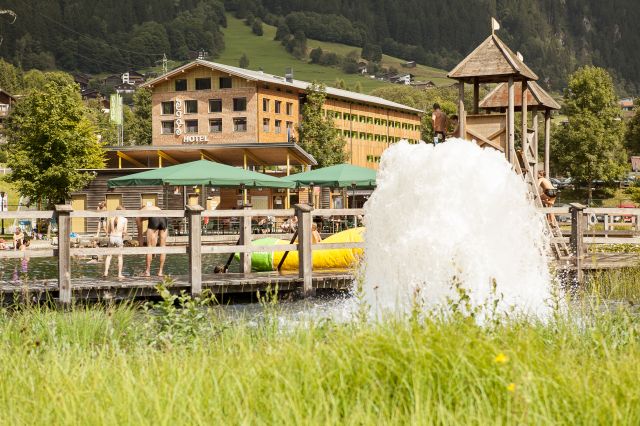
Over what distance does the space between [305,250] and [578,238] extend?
562cm

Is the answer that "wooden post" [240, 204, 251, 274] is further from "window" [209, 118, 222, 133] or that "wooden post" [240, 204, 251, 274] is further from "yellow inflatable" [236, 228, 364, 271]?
"window" [209, 118, 222, 133]

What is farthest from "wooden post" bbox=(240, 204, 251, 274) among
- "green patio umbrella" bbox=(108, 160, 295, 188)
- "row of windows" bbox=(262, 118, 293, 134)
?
"row of windows" bbox=(262, 118, 293, 134)

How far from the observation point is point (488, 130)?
67.8 ft

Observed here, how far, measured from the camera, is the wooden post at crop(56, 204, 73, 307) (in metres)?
15.3

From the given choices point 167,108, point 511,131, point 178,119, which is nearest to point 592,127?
point 178,119

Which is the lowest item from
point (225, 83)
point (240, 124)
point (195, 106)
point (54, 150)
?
point (54, 150)

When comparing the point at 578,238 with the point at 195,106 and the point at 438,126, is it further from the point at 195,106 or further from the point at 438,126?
the point at 195,106

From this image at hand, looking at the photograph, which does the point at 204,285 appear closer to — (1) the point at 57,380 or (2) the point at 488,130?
(2) the point at 488,130

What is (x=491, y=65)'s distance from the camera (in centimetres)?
2062

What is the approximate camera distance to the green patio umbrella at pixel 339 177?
118 ft

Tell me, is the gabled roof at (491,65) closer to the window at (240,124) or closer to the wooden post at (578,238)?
the wooden post at (578,238)

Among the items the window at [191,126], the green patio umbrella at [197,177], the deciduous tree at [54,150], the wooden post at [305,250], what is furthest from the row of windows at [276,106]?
the wooden post at [305,250]

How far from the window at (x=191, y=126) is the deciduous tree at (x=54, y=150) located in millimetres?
27642

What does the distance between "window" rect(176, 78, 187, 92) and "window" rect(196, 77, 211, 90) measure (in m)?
1.28
